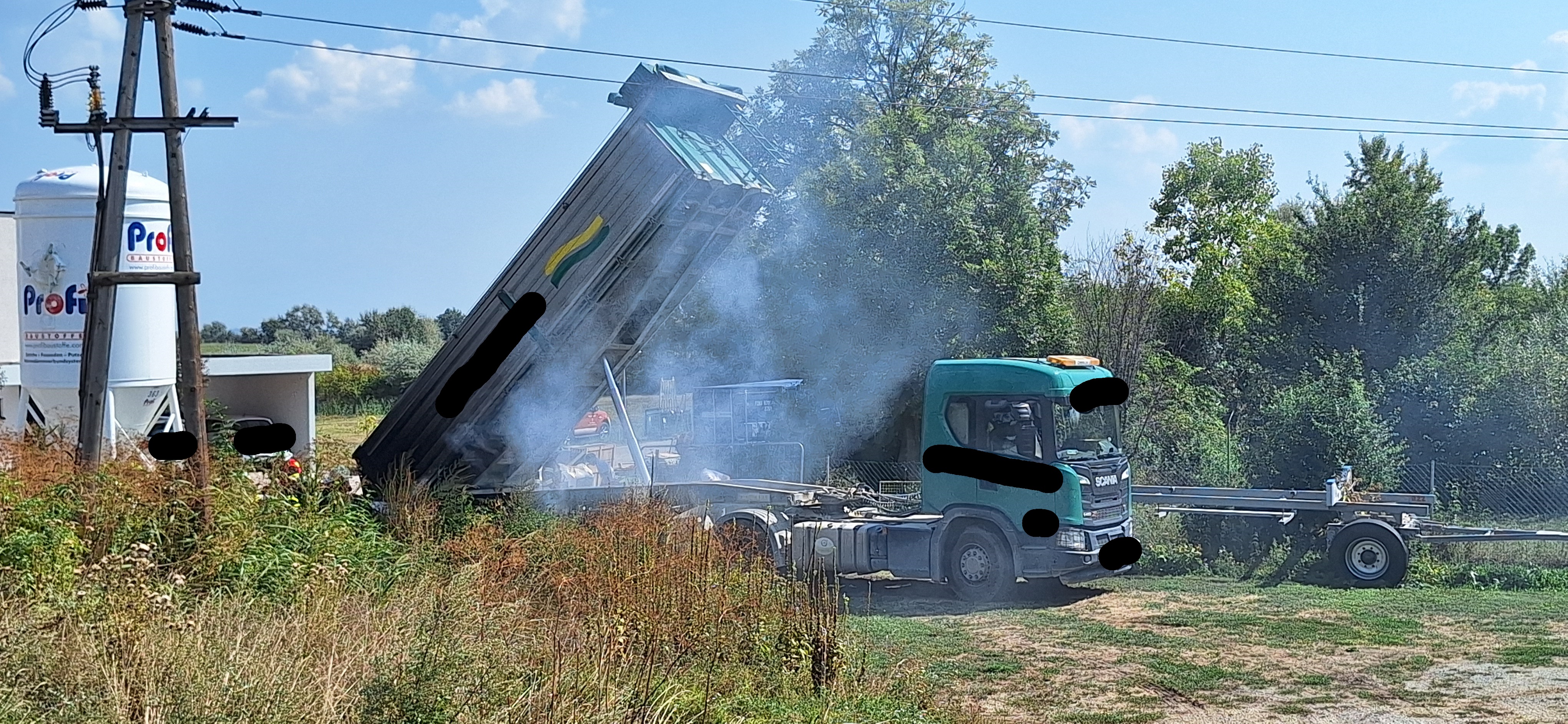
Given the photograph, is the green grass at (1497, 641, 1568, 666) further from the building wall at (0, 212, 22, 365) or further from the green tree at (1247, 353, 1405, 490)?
the building wall at (0, 212, 22, 365)

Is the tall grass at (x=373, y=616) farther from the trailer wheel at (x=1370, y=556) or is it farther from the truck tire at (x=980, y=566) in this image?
the trailer wheel at (x=1370, y=556)

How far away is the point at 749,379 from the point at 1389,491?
29.7 feet

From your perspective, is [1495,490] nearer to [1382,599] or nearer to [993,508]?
[1382,599]

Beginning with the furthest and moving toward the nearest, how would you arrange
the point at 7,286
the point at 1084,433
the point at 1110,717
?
the point at 7,286 < the point at 1084,433 < the point at 1110,717

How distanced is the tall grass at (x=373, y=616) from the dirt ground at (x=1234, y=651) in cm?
126

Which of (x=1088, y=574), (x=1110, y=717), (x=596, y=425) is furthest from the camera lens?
(x=596, y=425)

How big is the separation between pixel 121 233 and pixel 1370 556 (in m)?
12.7

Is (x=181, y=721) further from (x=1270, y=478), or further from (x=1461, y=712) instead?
(x=1270, y=478)

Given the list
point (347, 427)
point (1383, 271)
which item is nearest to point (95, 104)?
point (347, 427)

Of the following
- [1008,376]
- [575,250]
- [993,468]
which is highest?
[575,250]

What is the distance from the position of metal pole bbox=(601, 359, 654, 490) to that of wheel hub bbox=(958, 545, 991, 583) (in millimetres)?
3263

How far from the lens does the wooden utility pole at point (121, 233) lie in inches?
383

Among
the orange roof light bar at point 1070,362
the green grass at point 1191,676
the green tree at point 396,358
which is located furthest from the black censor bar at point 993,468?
the green tree at point 396,358

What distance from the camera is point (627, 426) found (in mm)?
12266
